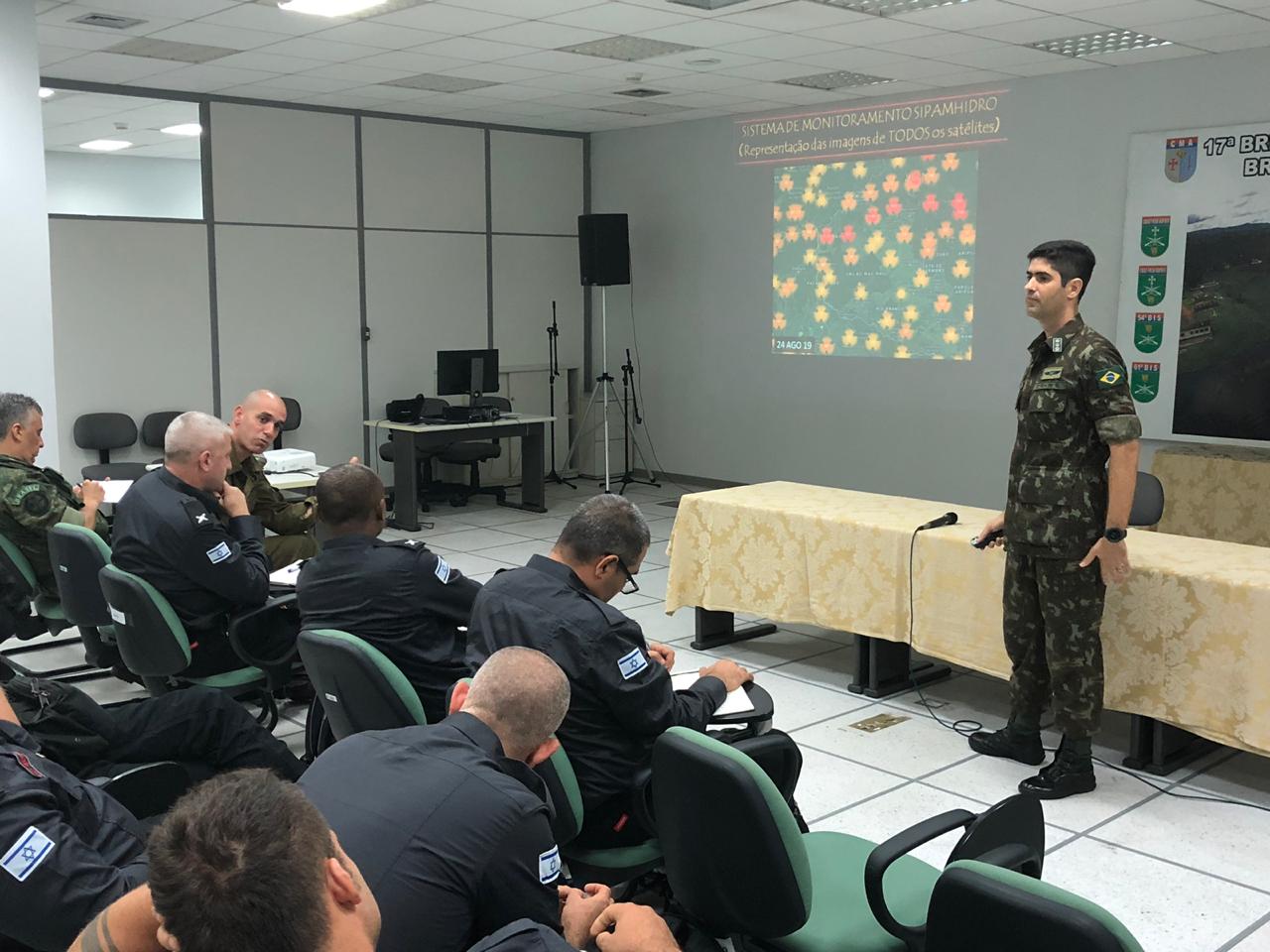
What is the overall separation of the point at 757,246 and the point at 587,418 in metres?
2.24

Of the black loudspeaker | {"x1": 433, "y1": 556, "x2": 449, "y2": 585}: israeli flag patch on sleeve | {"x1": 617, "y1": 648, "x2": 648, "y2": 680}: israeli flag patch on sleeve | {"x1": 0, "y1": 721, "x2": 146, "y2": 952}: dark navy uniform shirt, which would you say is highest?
the black loudspeaker

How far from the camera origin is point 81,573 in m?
3.89

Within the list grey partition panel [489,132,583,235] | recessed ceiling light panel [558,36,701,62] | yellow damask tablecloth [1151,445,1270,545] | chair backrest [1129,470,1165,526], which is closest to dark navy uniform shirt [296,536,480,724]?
chair backrest [1129,470,1165,526]

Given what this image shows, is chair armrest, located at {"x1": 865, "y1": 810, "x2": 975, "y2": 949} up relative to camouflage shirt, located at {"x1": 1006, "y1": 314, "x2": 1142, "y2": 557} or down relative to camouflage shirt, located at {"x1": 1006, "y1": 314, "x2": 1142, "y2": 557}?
down

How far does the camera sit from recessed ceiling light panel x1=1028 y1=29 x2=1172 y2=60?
19.9 ft

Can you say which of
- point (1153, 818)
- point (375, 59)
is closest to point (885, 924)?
point (1153, 818)

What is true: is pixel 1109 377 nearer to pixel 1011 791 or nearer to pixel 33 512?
pixel 1011 791

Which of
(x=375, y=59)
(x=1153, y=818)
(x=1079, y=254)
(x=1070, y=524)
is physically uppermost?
(x=375, y=59)

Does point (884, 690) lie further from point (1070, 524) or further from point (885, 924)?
point (885, 924)

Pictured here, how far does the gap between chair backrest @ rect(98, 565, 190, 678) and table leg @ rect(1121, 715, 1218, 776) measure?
9.90 ft

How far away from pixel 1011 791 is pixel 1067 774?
6.9 inches

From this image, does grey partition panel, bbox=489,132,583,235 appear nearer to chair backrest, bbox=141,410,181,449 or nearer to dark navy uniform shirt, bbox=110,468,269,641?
chair backrest, bbox=141,410,181,449

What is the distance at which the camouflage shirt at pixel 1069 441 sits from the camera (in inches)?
137

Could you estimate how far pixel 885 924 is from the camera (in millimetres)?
2092
